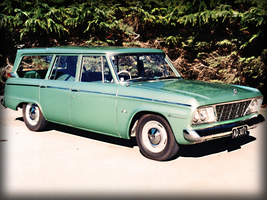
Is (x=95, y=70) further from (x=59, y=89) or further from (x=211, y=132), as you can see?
(x=211, y=132)

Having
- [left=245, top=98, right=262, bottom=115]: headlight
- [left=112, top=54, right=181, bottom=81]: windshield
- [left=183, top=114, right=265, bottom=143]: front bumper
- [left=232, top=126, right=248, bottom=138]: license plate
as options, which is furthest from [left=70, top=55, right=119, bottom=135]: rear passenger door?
[left=245, top=98, right=262, bottom=115]: headlight

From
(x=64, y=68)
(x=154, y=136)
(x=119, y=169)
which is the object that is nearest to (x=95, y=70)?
(x=64, y=68)

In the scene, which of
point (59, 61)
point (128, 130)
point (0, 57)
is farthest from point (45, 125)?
point (0, 57)

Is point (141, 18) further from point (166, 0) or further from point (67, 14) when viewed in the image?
point (67, 14)

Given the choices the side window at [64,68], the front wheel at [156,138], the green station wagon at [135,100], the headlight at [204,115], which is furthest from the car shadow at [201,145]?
the side window at [64,68]

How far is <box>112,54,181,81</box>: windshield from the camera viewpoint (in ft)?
19.9

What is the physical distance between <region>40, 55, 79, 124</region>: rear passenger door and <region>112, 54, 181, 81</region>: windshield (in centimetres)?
89

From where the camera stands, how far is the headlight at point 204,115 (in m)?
4.95

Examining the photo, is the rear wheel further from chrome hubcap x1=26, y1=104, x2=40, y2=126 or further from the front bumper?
the front bumper

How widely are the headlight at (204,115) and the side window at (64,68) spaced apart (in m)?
2.66

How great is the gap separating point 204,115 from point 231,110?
656mm

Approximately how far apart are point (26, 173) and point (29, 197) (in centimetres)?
88

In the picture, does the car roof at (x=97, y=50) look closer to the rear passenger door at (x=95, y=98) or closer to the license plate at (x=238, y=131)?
the rear passenger door at (x=95, y=98)

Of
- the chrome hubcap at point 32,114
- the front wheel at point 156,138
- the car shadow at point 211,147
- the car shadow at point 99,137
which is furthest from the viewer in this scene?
the chrome hubcap at point 32,114
